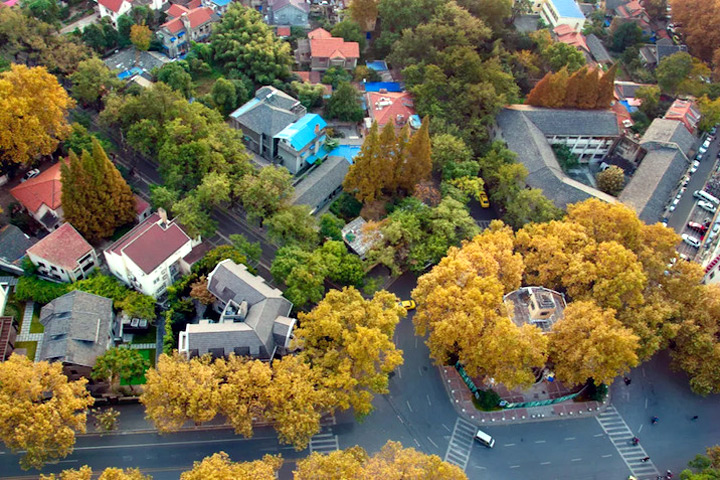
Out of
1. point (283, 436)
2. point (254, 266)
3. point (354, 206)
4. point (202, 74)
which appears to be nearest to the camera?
point (283, 436)

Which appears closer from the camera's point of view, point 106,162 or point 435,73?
point 106,162

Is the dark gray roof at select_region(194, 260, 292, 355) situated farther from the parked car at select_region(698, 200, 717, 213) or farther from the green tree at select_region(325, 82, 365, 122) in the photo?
the parked car at select_region(698, 200, 717, 213)

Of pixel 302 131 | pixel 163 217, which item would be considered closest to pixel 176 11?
pixel 302 131

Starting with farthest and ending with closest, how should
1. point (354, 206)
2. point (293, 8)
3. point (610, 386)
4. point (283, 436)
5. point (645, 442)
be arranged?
point (293, 8) → point (354, 206) → point (610, 386) → point (645, 442) → point (283, 436)

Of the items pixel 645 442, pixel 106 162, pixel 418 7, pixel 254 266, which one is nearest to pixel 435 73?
pixel 418 7

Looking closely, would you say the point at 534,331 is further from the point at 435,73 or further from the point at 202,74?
the point at 202,74

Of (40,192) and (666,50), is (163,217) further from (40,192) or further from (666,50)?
(666,50)
